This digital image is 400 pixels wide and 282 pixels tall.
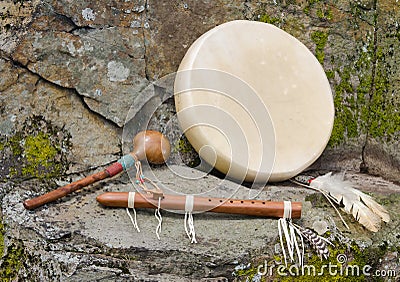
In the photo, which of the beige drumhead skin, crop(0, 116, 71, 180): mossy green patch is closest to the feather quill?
the beige drumhead skin

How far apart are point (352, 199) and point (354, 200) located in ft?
0.04

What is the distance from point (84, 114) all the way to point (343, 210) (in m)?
1.15

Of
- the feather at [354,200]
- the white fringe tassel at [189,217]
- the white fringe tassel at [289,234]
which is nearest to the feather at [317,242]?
the white fringe tassel at [289,234]

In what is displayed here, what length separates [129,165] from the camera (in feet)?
8.21

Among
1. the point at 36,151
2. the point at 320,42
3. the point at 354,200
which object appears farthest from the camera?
the point at 320,42

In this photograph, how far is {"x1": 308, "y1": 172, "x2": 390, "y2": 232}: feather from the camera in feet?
7.90

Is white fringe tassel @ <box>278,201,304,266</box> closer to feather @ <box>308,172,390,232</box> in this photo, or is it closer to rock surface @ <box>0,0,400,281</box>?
rock surface @ <box>0,0,400,281</box>

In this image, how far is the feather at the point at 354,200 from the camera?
241 cm

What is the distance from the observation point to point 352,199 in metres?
2.50

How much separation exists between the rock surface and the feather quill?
5 centimetres

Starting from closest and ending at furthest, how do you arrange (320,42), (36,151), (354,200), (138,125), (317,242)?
(317,242), (354,200), (36,151), (138,125), (320,42)

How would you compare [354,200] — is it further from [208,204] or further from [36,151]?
[36,151]

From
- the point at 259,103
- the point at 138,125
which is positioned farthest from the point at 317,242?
the point at 138,125

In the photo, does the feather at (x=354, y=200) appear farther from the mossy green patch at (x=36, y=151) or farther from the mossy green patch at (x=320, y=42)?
the mossy green patch at (x=36, y=151)
